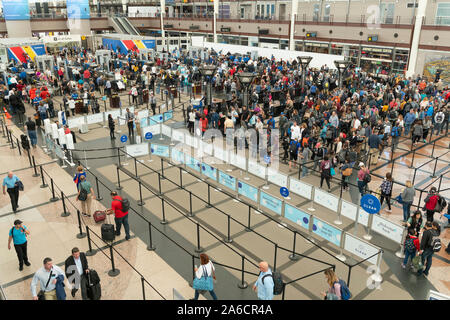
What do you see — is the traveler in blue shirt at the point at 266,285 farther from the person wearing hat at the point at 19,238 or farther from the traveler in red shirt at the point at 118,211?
the person wearing hat at the point at 19,238

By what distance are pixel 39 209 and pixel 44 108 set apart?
10.3m

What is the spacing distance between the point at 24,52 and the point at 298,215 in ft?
Result: 126

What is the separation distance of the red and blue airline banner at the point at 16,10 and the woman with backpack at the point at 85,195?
1844 inches

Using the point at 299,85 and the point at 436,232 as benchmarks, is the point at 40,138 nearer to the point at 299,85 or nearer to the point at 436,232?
the point at 299,85

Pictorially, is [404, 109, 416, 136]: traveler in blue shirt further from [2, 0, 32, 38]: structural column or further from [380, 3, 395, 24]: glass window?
[2, 0, 32, 38]: structural column

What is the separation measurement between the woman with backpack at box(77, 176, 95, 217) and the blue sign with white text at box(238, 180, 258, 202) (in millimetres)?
4519

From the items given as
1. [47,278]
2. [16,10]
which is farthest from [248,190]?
[16,10]

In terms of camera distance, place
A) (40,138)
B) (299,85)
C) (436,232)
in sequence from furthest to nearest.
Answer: (299,85)
(40,138)
(436,232)

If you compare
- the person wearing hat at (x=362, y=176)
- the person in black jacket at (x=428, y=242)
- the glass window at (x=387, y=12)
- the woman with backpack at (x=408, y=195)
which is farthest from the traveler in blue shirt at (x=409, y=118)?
the glass window at (x=387, y=12)

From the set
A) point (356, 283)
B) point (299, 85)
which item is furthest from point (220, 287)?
point (299, 85)

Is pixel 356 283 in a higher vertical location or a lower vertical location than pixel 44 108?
lower

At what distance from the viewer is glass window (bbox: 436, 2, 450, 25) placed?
28933 millimetres

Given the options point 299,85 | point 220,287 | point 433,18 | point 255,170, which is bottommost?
point 220,287
